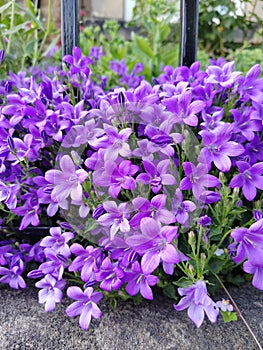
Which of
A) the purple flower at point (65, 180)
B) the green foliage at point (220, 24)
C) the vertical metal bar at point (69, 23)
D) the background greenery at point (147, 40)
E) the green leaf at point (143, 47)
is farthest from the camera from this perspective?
the green foliage at point (220, 24)

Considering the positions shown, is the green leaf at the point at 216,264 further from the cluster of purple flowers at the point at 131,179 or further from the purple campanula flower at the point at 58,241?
the purple campanula flower at the point at 58,241

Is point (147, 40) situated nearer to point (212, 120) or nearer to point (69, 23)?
point (69, 23)

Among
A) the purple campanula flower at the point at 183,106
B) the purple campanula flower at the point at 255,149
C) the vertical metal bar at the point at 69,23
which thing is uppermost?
the vertical metal bar at the point at 69,23

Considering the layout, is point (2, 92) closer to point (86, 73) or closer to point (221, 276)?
point (86, 73)

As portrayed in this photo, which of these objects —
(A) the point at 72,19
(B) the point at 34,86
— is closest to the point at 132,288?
(B) the point at 34,86

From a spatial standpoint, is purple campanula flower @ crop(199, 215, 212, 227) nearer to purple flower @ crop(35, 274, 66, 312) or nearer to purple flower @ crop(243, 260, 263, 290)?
purple flower @ crop(243, 260, 263, 290)

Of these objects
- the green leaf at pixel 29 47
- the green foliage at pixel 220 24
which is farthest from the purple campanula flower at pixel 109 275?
the green foliage at pixel 220 24

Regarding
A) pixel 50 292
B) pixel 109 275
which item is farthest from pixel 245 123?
pixel 50 292

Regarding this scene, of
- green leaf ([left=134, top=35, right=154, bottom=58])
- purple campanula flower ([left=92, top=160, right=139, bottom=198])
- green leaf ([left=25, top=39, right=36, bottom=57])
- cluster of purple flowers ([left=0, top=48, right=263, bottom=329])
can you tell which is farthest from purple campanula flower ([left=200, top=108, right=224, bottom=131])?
green leaf ([left=134, top=35, right=154, bottom=58])
